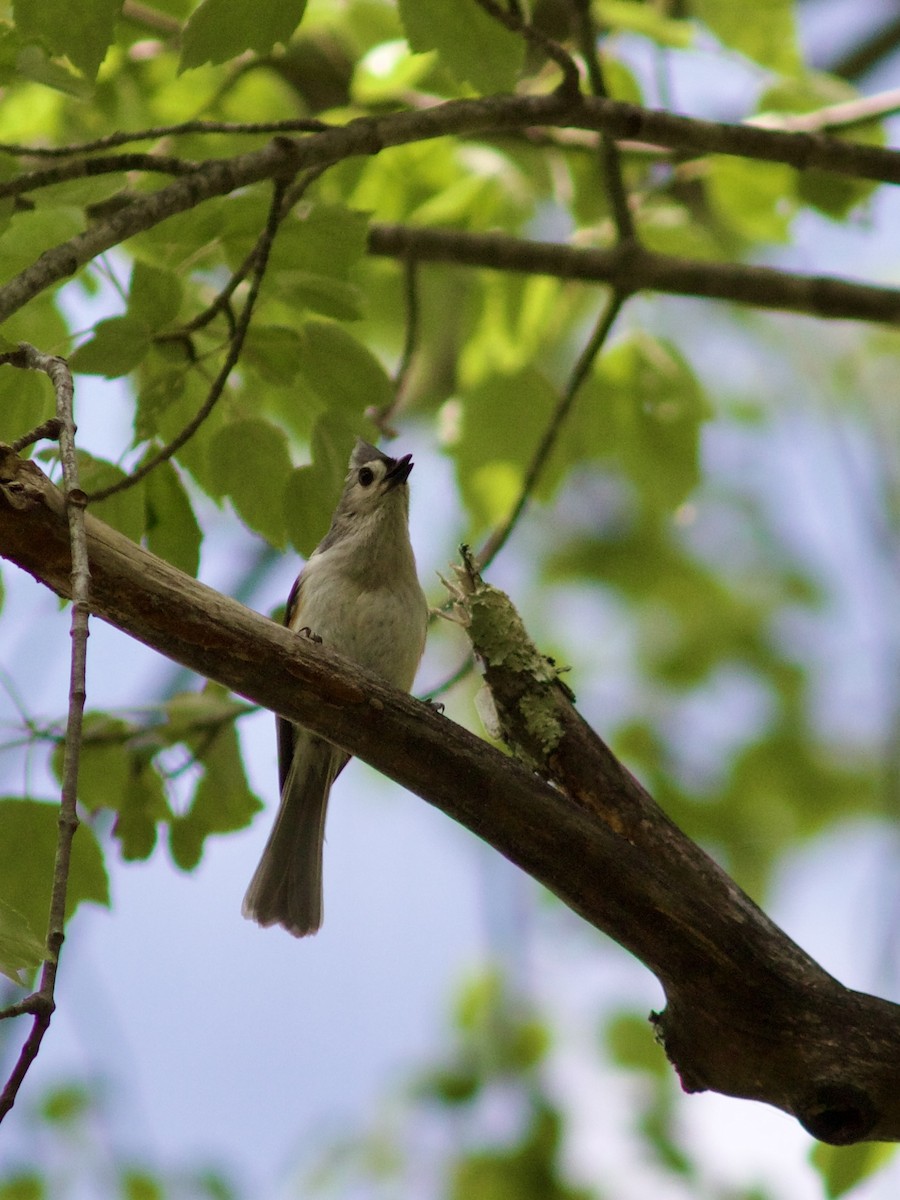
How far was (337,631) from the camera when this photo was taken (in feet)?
15.4

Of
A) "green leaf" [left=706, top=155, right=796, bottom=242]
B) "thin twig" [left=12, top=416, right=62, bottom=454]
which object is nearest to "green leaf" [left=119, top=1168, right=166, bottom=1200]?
"thin twig" [left=12, top=416, right=62, bottom=454]

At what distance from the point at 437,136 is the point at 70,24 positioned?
3.17 ft

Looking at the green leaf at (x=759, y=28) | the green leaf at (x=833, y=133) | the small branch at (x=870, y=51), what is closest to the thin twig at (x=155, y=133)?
the green leaf at (x=759, y=28)

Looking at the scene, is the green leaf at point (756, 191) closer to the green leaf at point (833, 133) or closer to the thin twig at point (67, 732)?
the green leaf at point (833, 133)

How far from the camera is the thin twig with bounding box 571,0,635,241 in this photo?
3.78m

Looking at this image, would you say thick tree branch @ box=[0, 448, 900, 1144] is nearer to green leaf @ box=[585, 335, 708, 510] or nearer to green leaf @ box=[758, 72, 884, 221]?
green leaf @ box=[585, 335, 708, 510]

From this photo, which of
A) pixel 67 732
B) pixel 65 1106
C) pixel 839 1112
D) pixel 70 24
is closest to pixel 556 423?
pixel 70 24

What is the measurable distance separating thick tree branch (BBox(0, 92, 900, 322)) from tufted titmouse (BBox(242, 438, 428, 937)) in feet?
4.77

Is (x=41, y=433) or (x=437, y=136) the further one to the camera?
(x=437, y=136)

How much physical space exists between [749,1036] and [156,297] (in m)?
2.14

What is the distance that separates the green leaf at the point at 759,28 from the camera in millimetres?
4156

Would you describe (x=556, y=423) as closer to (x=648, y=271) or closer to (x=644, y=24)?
(x=648, y=271)

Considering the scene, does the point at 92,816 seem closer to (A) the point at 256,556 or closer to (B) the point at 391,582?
(B) the point at 391,582

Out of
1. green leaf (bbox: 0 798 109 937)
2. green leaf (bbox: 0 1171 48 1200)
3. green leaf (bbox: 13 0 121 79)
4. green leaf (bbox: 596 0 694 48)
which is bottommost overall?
green leaf (bbox: 0 1171 48 1200)
